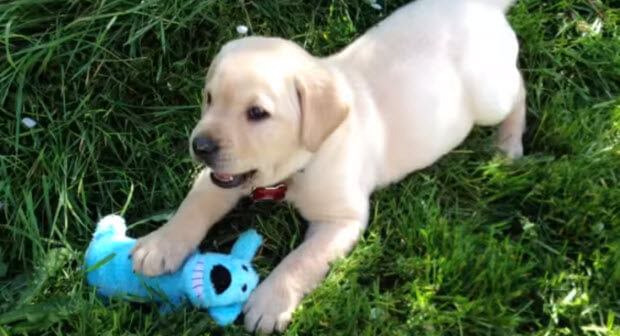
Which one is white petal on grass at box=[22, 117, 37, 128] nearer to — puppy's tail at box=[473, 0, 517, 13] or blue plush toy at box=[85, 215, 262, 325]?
blue plush toy at box=[85, 215, 262, 325]

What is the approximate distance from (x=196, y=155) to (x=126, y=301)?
2.08ft

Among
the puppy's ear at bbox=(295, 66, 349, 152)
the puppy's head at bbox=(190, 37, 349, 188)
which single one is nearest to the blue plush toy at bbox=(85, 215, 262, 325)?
the puppy's head at bbox=(190, 37, 349, 188)

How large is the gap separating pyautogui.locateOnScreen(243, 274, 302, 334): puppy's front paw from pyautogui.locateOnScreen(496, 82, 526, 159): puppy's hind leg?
136 centimetres

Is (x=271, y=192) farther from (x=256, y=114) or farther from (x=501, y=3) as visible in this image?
(x=501, y=3)

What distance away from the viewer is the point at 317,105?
8.29 ft

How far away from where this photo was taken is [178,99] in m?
3.49

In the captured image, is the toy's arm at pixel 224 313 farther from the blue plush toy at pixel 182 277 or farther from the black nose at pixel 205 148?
the black nose at pixel 205 148

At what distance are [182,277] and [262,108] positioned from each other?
27.5 inches

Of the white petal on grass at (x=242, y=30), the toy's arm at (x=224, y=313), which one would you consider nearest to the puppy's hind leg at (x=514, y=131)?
the white petal on grass at (x=242, y=30)

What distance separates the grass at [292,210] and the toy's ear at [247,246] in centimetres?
19

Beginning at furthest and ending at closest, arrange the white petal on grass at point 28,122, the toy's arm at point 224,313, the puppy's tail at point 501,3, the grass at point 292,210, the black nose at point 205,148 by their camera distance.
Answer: the puppy's tail at point 501,3 → the white petal on grass at point 28,122 → the grass at point 292,210 → the toy's arm at point 224,313 → the black nose at point 205,148

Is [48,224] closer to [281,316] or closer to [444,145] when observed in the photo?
[281,316]

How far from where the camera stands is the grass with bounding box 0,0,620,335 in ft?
8.85

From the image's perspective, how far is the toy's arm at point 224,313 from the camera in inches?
102
